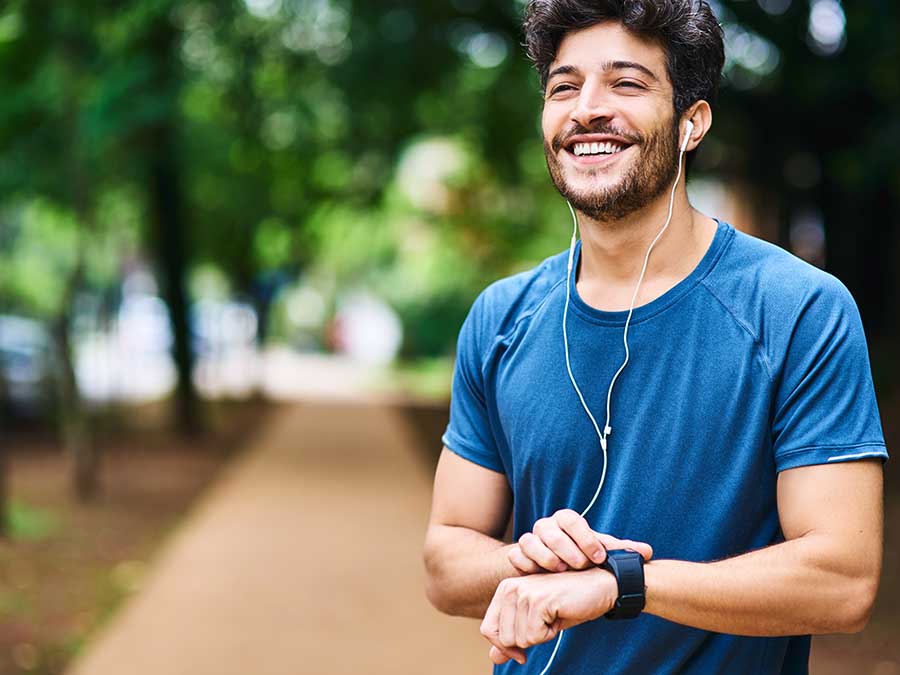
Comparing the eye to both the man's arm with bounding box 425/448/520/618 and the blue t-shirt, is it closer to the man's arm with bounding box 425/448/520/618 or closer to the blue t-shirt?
the blue t-shirt

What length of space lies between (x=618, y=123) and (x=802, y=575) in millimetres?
817

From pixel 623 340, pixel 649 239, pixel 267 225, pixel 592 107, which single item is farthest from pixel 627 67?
pixel 267 225

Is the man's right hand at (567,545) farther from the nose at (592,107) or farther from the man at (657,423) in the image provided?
the nose at (592,107)

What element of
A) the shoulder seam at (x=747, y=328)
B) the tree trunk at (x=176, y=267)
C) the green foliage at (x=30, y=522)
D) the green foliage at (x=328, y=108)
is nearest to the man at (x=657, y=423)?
the shoulder seam at (x=747, y=328)

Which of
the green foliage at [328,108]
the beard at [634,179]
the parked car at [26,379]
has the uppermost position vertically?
the beard at [634,179]

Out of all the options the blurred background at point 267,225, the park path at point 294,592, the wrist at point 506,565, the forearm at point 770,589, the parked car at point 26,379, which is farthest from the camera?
the parked car at point 26,379

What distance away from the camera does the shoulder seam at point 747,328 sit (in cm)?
195

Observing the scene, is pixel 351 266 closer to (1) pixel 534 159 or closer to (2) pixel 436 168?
(2) pixel 436 168

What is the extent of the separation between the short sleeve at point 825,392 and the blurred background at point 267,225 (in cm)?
457

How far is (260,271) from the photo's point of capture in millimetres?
28234

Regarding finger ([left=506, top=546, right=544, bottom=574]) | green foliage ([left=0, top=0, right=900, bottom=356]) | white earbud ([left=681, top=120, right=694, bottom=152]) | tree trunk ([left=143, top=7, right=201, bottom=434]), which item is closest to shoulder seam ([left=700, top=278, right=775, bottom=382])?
white earbud ([left=681, top=120, right=694, bottom=152])

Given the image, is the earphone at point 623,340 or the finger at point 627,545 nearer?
the finger at point 627,545

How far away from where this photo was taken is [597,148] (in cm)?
211

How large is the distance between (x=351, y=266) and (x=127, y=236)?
69.5 feet
